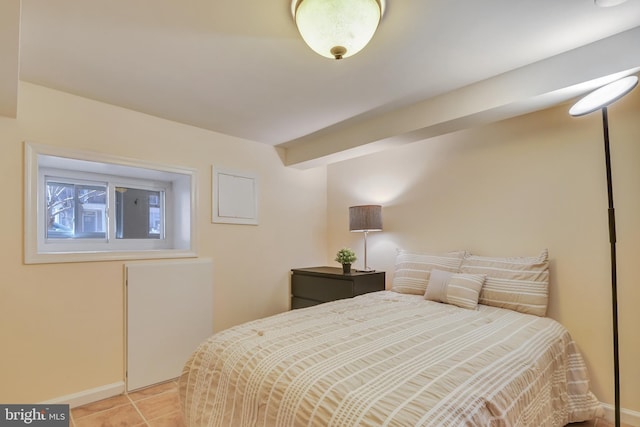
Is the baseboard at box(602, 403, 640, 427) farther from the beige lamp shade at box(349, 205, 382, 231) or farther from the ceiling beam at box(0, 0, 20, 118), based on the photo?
the ceiling beam at box(0, 0, 20, 118)

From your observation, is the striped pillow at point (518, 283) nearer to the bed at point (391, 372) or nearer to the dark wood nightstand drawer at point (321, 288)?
the bed at point (391, 372)

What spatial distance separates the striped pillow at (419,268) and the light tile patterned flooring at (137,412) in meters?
1.24

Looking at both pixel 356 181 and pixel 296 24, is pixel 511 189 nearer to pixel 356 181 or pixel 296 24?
pixel 356 181

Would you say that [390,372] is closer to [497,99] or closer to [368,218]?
[497,99]

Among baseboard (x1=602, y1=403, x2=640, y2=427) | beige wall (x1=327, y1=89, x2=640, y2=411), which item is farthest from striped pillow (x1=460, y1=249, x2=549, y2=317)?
baseboard (x1=602, y1=403, x2=640, y2=427)

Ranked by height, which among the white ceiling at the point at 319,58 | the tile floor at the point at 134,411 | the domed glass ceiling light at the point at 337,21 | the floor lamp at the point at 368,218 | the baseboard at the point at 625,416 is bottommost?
the tile floor at the point at 134,411

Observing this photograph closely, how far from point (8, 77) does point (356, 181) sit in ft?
10.1

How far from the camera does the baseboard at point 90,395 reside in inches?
88.6

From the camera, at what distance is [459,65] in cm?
197

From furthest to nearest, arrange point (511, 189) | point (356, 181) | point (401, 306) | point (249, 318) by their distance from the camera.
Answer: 1. point (356, 181)
2. point (249, 318)
3. point (511, 189)
4. point (401, 306)

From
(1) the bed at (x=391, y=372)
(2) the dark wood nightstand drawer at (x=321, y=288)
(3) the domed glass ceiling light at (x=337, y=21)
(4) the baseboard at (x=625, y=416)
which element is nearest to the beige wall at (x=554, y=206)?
(4) the baseboard at (x=625, y=416)

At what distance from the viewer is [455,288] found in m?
2.40

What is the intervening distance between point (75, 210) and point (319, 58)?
265cm

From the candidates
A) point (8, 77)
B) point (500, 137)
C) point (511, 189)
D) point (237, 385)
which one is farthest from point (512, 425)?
point (8, 77)
